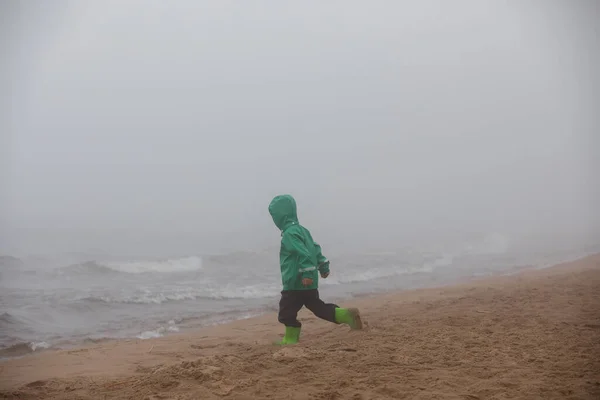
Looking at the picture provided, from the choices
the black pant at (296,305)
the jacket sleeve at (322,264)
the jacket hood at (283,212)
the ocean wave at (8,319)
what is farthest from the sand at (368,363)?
the ocean wave at (8,319)

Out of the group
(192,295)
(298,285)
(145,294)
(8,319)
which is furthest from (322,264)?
(145,294)

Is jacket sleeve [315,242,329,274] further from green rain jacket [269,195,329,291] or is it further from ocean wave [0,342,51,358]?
ocean wave [0,342,51,358]

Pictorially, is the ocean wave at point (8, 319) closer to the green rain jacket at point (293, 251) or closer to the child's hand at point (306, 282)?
the green rain jacket at point (293, 251)

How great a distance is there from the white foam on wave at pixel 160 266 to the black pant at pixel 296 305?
46.5 feet

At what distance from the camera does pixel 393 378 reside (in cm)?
316

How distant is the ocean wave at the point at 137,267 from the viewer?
16.6 m

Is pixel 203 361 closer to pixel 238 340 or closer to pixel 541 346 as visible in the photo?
pixel 238 340

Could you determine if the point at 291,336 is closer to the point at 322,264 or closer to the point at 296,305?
the point at 296,305

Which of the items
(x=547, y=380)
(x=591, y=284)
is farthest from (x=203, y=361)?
(x=591, y=284)

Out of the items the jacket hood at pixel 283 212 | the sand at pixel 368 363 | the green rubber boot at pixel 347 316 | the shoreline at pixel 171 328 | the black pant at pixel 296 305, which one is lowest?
the sand at pixel 368 363

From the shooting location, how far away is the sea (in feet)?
22.8

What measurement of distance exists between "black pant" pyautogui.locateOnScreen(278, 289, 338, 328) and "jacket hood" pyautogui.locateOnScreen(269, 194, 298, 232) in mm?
737

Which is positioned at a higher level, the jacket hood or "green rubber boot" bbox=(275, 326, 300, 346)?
the jacket hood

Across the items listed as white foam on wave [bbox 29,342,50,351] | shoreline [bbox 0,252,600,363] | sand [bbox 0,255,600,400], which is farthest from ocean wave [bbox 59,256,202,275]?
sand [bbox 0,255,600,400]
